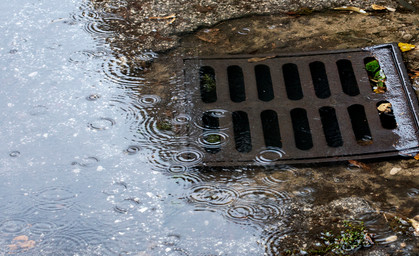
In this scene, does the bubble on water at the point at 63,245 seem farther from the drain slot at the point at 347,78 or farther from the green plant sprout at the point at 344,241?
the drain slot at the point at 347,78

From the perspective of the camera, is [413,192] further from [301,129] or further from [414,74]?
[414,74]

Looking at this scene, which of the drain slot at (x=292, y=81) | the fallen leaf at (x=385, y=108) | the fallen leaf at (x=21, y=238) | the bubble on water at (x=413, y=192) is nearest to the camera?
the fallen leaf at (x=21, y=238)

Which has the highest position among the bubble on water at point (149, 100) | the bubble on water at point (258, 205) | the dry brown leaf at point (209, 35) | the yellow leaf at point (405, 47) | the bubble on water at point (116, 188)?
the dry brown leaf at point (209, 35)

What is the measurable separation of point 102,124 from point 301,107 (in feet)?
3.25

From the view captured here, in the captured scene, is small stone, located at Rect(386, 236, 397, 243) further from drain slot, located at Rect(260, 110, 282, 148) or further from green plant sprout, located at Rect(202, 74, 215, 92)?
green plant sprout, located at Rect(202, 74, 215, 92)

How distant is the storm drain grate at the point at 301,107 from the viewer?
7.19 feet

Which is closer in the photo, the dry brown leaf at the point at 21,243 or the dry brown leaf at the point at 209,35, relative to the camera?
the dry brown leaf at the point at 21,243

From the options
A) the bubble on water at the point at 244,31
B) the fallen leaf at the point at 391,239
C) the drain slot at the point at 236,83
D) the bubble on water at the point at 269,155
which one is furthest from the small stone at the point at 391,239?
the bubble on water at the point at 244,31

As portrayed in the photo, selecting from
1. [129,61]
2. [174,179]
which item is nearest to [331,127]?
[174,179]

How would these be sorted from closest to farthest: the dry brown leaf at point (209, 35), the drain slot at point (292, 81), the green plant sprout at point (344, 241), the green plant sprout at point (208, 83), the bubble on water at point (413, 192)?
the green plant sprout at point (344, 241)
the bubble on water at point (413, 192)
the green plant sprout at point (208, 83)
the drain slot at point (292, 81)
the dry brown leaf at point (209, 35)

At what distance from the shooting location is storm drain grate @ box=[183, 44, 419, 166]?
2.19 m

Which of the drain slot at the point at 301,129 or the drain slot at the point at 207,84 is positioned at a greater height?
the drain slot at the point at 207,84

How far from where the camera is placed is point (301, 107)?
2377 millimetres

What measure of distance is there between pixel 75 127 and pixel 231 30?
1.10 m
